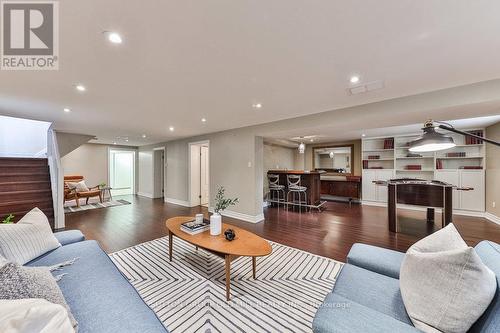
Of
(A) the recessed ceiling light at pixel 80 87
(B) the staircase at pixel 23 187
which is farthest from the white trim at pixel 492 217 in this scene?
(B) the staircase at pixel 23 187

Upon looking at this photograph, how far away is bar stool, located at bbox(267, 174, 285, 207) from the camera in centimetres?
592

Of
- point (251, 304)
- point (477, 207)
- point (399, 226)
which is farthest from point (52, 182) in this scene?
point (477, 207)

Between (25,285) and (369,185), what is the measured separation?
7.39 m

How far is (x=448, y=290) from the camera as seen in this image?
36.8 inches

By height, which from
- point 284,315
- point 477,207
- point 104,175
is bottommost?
point 284,315

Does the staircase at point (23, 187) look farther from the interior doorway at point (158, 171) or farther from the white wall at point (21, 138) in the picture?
the interior doorway at point (158, 171)

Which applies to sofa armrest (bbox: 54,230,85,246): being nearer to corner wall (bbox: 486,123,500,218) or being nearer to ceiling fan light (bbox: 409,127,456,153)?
ceiling fan light (bbox: 409,127,456,153)

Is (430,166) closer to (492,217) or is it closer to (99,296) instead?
(492,217)

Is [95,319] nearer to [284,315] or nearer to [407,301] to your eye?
[284,315]

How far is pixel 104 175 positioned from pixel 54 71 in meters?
6.90

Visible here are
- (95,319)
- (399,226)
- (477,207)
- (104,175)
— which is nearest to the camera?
(95,319)

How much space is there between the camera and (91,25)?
1378mm

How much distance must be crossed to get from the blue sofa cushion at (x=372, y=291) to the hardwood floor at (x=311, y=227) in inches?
52.8

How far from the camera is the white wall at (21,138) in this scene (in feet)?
18.0
